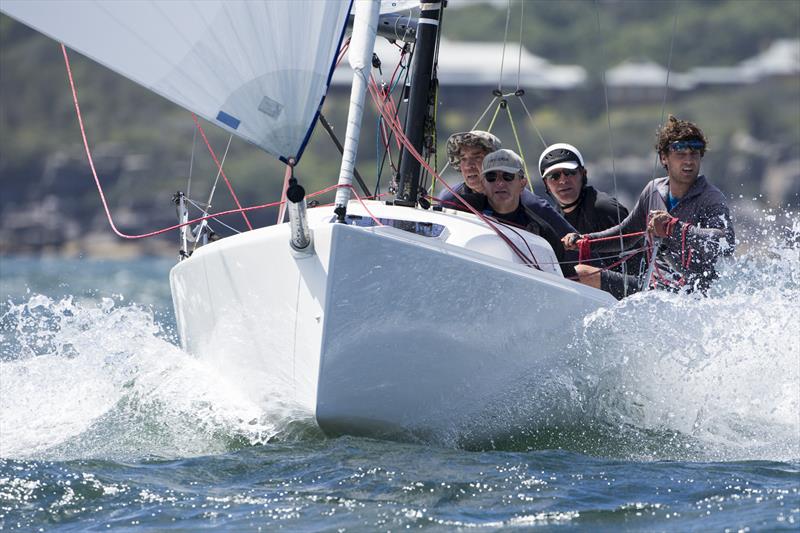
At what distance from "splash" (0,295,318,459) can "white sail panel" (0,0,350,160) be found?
100 centimetres

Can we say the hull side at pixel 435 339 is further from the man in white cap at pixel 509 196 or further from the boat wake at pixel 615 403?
the man in white cap at pixel 509 196

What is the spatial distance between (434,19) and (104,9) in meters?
1.51

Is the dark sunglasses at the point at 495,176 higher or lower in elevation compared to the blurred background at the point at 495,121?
lower

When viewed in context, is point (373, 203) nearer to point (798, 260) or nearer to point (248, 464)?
point (248, 464)

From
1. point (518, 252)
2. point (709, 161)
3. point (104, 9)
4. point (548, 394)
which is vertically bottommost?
point (548, 394)

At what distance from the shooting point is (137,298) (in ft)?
53.2

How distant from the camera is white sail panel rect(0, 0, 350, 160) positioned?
3811mm

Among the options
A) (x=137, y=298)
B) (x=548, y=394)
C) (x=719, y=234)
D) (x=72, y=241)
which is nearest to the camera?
(x=548, y=394)

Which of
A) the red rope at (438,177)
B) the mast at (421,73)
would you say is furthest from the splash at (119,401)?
the mast at (421,73)

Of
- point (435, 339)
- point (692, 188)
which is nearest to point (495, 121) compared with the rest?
point (692, 188)

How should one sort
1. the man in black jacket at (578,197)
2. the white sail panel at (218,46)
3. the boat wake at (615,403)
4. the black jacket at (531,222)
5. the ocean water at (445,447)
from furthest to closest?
the man in black jacket at (578,197)
the black jacket at (531,222)
the boat wake at (615,403)
the white sail panel at (218,46)
the ocean water at (445,447)

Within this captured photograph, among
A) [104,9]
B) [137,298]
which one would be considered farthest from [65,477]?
[137,298]

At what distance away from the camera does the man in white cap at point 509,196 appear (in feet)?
15.2

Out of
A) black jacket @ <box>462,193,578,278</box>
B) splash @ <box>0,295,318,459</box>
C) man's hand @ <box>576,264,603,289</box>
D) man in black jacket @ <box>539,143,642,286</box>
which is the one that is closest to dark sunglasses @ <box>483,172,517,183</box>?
black jacket @ <box>462,193,578,278</box>
